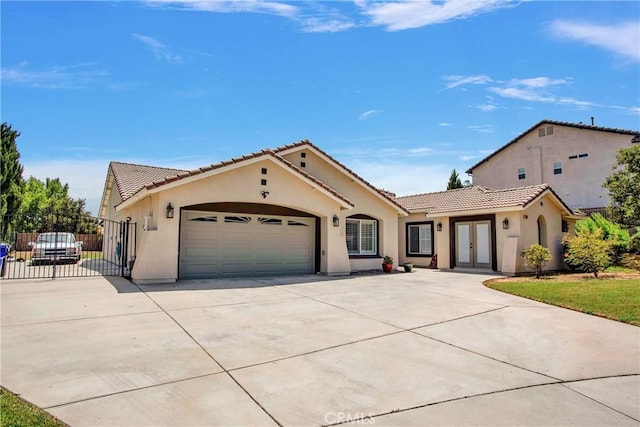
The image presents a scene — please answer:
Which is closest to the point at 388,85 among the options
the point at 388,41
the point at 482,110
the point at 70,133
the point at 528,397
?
the point at 388,41

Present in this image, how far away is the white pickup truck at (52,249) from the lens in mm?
18920

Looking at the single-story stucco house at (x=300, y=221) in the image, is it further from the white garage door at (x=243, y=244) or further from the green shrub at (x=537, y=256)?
the green shrub at (x=537, y=256)

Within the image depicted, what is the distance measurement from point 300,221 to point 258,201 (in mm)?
3122

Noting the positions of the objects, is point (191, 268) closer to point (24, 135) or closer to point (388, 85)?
point (388, 85)

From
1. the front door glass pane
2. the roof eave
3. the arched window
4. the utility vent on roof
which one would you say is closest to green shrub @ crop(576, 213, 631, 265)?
the arched window

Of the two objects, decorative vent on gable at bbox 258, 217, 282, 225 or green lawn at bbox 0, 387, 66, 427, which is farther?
decorative vent on gable at bbox 258, 217, 282, 225

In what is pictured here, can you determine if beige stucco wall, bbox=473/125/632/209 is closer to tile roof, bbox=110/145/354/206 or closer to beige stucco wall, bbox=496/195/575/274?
beige stucco wall, bbox=496/195/575/274

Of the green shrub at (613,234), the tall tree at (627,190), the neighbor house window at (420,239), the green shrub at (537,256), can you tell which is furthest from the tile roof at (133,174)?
the tall tree at (627,190)

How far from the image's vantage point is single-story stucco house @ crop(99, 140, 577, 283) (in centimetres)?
1252

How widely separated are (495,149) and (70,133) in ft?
111

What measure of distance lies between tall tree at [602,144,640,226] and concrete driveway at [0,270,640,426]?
18.0 meters

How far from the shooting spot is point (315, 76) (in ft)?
47.5

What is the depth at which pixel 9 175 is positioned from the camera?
2833cm

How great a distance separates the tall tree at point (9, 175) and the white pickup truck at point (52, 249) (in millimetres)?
8908
